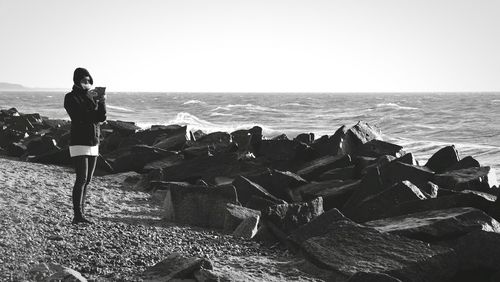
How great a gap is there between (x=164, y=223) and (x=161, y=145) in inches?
242

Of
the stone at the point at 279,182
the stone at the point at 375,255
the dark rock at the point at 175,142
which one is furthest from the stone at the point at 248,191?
the dark rock at the point at 175,142

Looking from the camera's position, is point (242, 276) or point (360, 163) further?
point (360, 163)

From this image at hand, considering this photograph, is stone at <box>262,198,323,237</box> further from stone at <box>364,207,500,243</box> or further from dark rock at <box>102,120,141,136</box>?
dark rock at <box>102,120,141,136</box>

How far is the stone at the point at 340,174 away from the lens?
29.3 ft

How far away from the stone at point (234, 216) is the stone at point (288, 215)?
0.37 m

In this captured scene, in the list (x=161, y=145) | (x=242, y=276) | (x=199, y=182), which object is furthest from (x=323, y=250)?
(x=161, y=145)

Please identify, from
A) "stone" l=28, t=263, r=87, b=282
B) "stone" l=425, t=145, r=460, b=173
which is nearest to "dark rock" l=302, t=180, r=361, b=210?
"stone" l=425, t=145, r=460, b=173

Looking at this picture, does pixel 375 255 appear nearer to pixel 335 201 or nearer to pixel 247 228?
pixel 247 228

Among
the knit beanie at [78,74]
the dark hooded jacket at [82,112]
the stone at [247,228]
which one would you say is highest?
the knit beanie at [78,74]

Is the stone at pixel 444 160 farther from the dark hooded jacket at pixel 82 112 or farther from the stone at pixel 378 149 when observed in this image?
the dark hooded jacket at pixel 82 112

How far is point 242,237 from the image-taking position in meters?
6.33

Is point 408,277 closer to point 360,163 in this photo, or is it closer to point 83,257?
point 83,257

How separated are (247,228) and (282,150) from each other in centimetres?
460

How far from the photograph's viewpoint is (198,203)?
277 inches
